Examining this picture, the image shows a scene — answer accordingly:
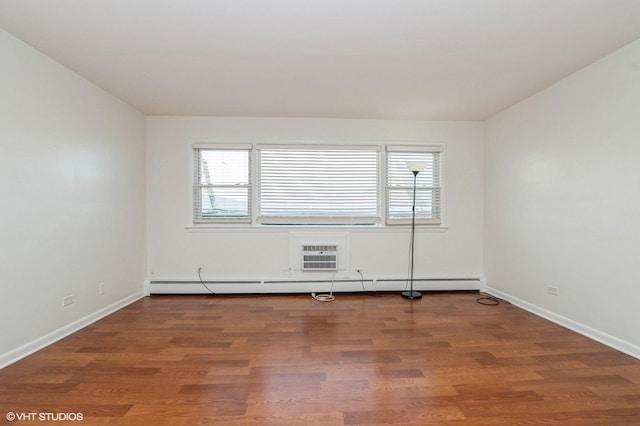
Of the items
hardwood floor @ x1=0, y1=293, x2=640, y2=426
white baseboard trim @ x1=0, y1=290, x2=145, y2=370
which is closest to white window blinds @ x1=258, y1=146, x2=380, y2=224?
hardwood floor @ x1=0, y1=293, x2=640, y2=426

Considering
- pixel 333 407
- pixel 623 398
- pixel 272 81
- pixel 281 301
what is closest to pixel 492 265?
pixel 623 398

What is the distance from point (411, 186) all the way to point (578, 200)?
186 cm

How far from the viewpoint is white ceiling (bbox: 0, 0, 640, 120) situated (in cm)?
Answer: 186

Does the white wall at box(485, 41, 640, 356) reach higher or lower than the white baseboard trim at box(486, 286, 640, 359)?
higher

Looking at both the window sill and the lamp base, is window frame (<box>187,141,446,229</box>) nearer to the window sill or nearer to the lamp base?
the window sill

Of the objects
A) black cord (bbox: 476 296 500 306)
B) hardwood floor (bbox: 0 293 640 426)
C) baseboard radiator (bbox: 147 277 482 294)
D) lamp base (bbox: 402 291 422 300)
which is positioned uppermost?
baseboard radiator (bbox: 147 277 482 294)

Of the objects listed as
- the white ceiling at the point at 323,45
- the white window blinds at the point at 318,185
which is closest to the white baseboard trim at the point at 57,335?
the white window blinds at the point at 318,185

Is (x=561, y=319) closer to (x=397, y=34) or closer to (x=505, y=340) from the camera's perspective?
(x=505, y=340)

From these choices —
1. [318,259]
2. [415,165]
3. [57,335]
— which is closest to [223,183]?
[318,259]

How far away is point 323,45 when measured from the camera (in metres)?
2.25

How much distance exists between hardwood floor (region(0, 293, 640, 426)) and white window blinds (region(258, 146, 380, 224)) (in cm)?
149

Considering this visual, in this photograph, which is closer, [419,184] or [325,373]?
[325,373]

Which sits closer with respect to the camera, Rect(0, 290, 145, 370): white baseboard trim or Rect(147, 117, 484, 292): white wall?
Rect(0, 290, 145, 370): white baseboard trim

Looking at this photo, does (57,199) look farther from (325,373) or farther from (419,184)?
(419,184)
